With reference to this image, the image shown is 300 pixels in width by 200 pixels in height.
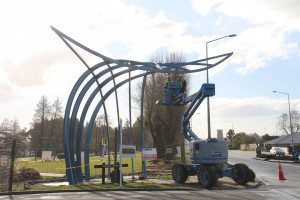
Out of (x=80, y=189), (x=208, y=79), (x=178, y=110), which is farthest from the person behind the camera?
(x=178, y=110)

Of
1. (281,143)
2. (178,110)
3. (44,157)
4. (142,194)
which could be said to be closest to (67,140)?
(142,194)

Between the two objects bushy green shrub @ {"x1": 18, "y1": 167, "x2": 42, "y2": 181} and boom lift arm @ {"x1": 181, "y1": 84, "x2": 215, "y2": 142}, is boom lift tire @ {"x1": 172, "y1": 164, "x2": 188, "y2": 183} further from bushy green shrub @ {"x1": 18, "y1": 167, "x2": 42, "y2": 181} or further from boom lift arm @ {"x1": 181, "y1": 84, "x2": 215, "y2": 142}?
bushy green shrub @ {"x1": 18, "y1": 167, "x2": 42, "y2": 181}

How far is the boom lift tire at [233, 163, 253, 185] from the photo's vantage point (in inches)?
707

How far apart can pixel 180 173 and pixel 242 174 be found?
9.35 ft

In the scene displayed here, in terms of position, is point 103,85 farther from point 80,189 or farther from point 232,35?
point 232,35

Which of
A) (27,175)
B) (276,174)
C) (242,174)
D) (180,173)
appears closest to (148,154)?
(180,173)

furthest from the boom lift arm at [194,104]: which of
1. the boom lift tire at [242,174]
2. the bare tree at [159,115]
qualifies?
the bare tree at [159,115]

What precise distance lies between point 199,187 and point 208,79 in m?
17.6

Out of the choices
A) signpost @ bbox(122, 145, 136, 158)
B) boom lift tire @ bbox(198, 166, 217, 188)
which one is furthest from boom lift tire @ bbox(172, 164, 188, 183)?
signpost @ bbox(122, 145, 136, 158)

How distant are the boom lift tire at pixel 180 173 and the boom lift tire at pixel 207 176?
1.46m

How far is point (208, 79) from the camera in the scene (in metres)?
33.6

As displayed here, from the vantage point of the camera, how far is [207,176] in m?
16.8

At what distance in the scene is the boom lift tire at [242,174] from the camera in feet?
58.9

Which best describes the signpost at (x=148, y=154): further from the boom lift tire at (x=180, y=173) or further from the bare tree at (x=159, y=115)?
the bare tree at (x=159, y=115)
